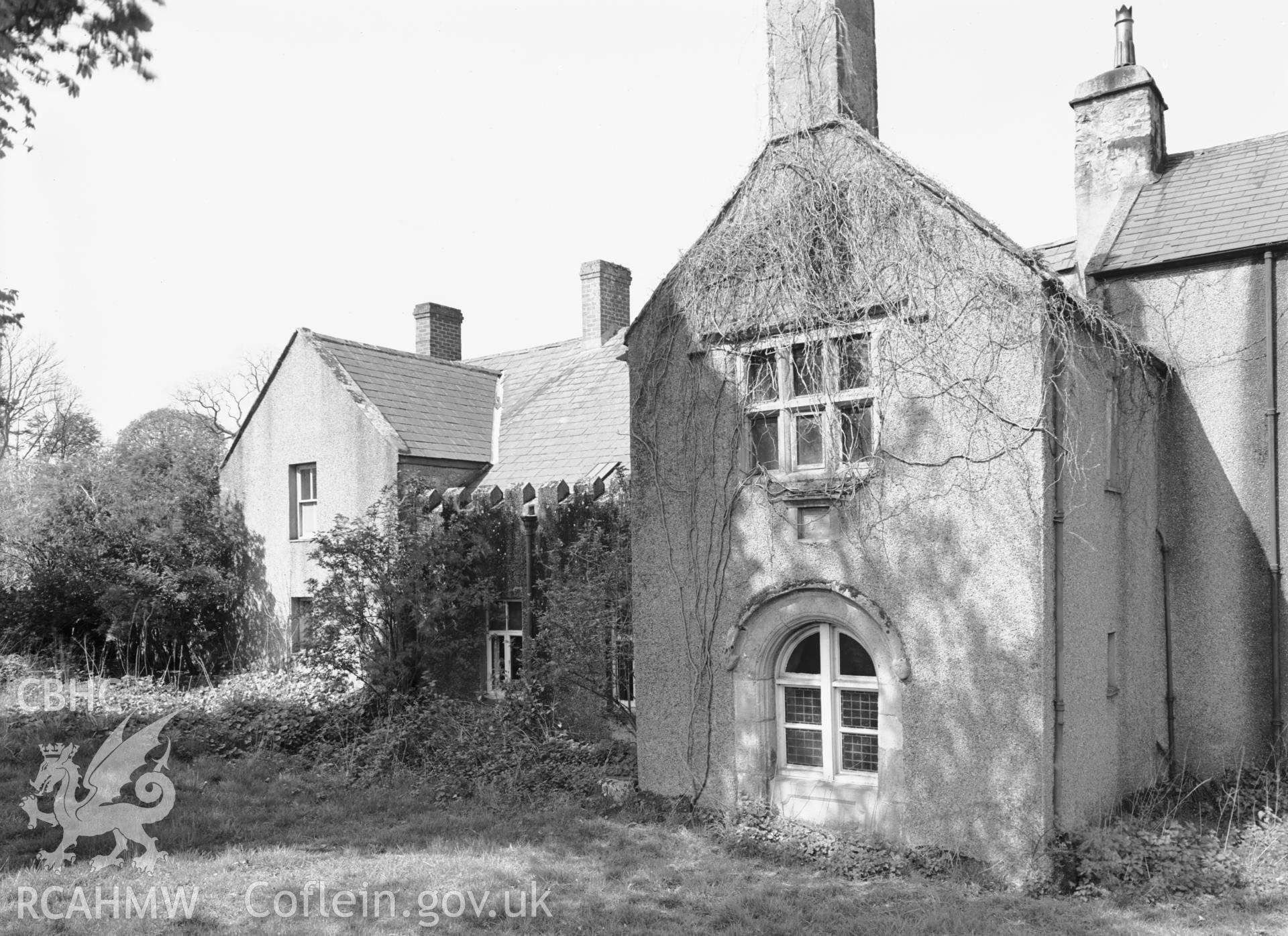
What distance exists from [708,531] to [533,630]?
19.5ft

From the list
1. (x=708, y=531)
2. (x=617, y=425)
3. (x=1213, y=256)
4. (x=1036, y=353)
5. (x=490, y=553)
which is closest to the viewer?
(x=1036, y=353)

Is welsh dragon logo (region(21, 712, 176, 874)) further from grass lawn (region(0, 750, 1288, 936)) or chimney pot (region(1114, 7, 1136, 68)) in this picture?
chimney pot (region(1114, 7, 1136, 68))

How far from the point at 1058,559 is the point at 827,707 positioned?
106 inches

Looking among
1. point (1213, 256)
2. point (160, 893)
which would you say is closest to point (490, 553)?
point (160, 893)

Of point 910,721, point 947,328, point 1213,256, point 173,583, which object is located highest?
point 1213,256

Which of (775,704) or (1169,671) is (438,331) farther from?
(1169,671)

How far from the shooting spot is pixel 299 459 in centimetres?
1992

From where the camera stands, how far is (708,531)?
36.8ft

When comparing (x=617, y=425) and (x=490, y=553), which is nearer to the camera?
(x=490, y=553)

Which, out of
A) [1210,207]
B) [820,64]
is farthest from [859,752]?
[1210,207]

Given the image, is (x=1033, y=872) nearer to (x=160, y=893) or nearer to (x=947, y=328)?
(x=947, y=328)

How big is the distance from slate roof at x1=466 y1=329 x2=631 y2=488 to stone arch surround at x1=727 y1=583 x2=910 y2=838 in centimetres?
635

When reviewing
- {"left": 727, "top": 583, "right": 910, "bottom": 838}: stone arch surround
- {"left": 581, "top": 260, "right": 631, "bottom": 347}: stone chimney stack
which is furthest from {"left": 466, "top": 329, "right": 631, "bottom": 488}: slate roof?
{"left": 727, "top": 583, "right": 910, "bottom": 838}: stone arch surround

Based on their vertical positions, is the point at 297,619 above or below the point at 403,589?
below
